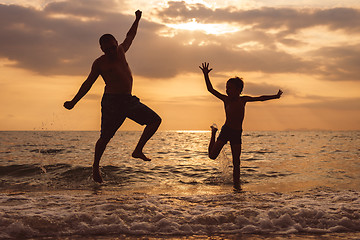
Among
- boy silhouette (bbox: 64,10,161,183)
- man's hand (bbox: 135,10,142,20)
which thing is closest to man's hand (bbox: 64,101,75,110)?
boy silhouette (bbox: 64,10,161,183)

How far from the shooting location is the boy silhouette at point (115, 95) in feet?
19.2

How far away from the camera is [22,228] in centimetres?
408

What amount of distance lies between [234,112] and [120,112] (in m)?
2.60

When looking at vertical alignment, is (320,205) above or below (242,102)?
below

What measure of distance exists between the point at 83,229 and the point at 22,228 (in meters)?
0.73

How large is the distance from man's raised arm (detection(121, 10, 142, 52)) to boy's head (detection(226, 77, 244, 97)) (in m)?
2.22

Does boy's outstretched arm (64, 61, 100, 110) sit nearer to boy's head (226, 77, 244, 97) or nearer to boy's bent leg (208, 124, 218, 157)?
boy's head (226, 77, 244, 97)

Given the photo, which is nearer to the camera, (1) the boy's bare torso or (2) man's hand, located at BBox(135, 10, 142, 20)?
(2) man's hand, located at BBox(135, 10, 142, 20)

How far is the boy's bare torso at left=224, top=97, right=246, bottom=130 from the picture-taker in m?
7.30

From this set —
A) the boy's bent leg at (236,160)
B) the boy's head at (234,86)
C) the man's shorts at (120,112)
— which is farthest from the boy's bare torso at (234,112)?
the man's shorts at (120,112)

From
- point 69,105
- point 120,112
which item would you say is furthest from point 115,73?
point 69,105

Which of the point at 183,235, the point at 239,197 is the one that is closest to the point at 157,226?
the point at 183,235

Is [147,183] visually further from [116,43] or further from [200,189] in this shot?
[116,43]

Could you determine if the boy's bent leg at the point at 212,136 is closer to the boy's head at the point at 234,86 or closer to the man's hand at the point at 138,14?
the boy's head at the point at 234,86
